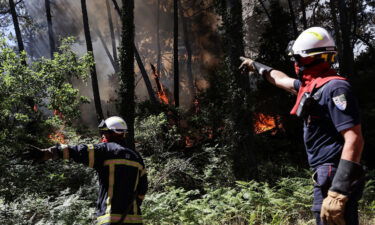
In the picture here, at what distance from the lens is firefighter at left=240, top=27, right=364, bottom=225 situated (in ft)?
7.34

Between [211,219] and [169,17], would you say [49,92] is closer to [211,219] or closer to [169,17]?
[211,219]

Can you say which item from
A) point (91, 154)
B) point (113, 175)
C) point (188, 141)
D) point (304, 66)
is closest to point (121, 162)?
point (113, 175)

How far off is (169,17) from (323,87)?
1460 inches

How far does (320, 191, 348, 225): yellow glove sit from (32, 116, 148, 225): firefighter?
2.12m

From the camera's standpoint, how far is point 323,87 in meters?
2.44

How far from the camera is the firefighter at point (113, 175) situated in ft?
12.0

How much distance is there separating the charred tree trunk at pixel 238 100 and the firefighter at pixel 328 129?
7936 mm

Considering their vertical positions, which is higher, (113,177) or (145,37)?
(145,37)

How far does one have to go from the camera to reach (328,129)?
2465mm

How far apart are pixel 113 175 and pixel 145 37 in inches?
1442

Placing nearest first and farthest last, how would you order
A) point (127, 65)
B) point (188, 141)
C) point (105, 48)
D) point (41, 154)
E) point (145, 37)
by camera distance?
point (41, 154) → point (127, 65) → point (188, 141) → point (105, 48) → point (145, 37)

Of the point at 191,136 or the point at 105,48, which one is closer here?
the point at 191,136

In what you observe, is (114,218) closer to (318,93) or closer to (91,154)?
(91,154)

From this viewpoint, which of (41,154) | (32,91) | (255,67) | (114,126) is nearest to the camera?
(255,67)
